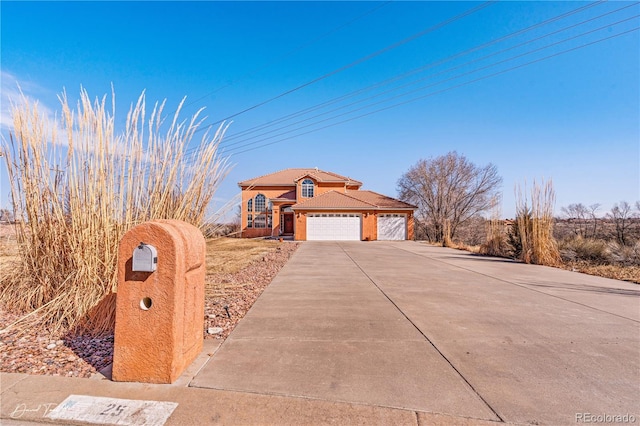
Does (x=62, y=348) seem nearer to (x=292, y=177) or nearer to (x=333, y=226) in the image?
(x=333, y=226)

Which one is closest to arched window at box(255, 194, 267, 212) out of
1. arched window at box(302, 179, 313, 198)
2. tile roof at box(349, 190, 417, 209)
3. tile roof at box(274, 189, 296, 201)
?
tile roof at box(274, 189, 296, 201)

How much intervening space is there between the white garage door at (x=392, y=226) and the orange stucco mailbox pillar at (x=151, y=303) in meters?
20.5

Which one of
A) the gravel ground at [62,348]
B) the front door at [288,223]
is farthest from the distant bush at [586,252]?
the front door at [288,223]

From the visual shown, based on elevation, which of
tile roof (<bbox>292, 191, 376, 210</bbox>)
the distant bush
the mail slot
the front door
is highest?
tile roof (<bbox>292, 191, 376, 210</bbox>)

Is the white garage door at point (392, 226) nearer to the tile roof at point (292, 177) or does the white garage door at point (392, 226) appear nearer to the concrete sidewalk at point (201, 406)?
the tile roof at point (292, 177)

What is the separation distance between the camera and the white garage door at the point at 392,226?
72.1ft

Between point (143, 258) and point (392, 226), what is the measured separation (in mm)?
21145

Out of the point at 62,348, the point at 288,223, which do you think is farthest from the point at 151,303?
the point at 288,223

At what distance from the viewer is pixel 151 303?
2213 mm

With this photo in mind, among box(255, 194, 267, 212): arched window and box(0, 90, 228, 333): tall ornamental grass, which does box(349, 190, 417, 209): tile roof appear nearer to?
box(255, 194, 267, 212): arched window

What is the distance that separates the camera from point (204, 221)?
3.78 metres

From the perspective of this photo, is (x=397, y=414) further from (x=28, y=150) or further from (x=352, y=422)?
(x=28, y=150)

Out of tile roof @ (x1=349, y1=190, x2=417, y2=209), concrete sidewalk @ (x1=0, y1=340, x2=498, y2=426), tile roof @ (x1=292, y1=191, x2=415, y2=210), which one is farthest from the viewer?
tile roof @ (x1=349, y1=190, x2=417, y2=209)

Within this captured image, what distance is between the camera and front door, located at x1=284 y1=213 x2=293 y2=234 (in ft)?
90.2
